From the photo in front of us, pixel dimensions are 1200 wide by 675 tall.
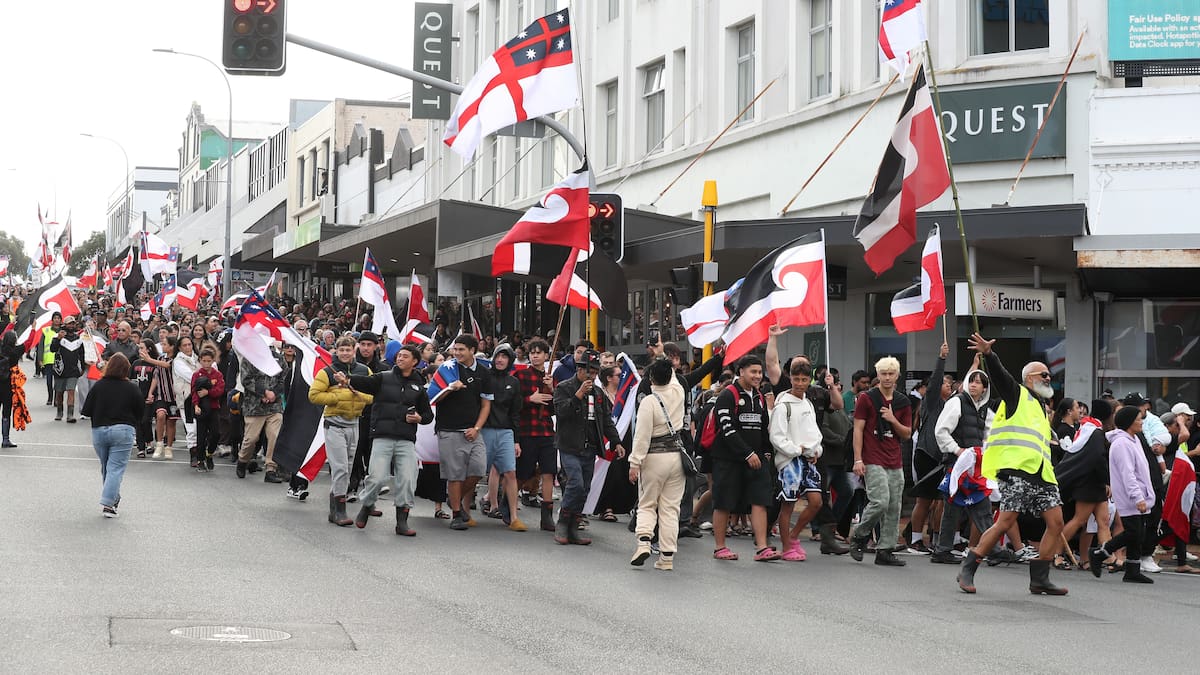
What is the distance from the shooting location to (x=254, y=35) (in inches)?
606

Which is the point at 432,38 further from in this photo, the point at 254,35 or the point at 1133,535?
the point at 1133,535

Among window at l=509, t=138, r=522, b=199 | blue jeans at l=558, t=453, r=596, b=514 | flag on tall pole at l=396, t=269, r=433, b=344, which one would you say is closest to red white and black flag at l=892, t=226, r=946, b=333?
blue jeans at l=558, t=453, r=596, b=514

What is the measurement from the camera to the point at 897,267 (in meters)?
21.4

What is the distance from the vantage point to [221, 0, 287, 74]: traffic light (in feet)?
50.2

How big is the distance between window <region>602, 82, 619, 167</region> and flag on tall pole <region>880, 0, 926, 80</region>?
16.6m

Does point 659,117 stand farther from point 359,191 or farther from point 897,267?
point 359,191

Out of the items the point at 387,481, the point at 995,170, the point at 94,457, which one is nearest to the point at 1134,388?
the point at 995,170

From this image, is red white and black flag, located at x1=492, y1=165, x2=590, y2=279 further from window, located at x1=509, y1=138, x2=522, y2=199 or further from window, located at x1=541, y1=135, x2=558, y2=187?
window, located at x1=509, y1=138, x2=522, y2=199

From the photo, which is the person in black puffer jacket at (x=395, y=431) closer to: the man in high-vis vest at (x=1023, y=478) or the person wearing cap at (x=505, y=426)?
the person wearing cap at (x=505, y=426)

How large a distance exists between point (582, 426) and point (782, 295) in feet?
7.90

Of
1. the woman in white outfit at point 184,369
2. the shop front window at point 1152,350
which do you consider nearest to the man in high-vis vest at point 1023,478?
the shop front window at point 1152,350

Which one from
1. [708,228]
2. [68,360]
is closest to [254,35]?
[708,228]

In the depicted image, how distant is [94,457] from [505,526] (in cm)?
736

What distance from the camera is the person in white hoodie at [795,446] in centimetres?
1261
